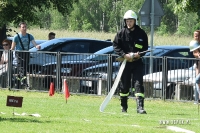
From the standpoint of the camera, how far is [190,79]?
67.9 ft

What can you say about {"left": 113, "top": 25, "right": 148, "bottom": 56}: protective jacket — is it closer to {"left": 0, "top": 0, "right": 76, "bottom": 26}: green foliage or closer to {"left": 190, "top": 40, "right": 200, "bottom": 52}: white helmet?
{"left": 190, "top": 40, "right": 200, "bottom": 52}: white helmet

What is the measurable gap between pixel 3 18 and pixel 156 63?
7.32m

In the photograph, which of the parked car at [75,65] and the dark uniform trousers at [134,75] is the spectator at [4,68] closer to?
the parked car at [75,65]

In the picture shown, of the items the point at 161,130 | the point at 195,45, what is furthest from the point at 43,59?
the point at 161,130

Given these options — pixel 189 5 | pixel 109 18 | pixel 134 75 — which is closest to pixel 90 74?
pixel 189 5

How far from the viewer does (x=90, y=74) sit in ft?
72.4

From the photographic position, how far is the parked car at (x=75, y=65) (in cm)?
2191

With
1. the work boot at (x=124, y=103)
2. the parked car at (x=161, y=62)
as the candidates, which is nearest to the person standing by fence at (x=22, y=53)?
the parked car at (x=161, y=62)

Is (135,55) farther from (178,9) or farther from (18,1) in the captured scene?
(18,1)

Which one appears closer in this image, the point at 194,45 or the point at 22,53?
the point at 194,45

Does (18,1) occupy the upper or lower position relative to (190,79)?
upper

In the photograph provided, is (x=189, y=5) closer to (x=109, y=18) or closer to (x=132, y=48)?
(x=132, y=48)

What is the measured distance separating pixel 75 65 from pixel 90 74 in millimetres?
562

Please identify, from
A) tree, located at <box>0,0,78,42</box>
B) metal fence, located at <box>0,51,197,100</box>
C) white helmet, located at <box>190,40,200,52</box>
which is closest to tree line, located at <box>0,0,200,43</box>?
tree, located at <box>0,0,78,42</box>
